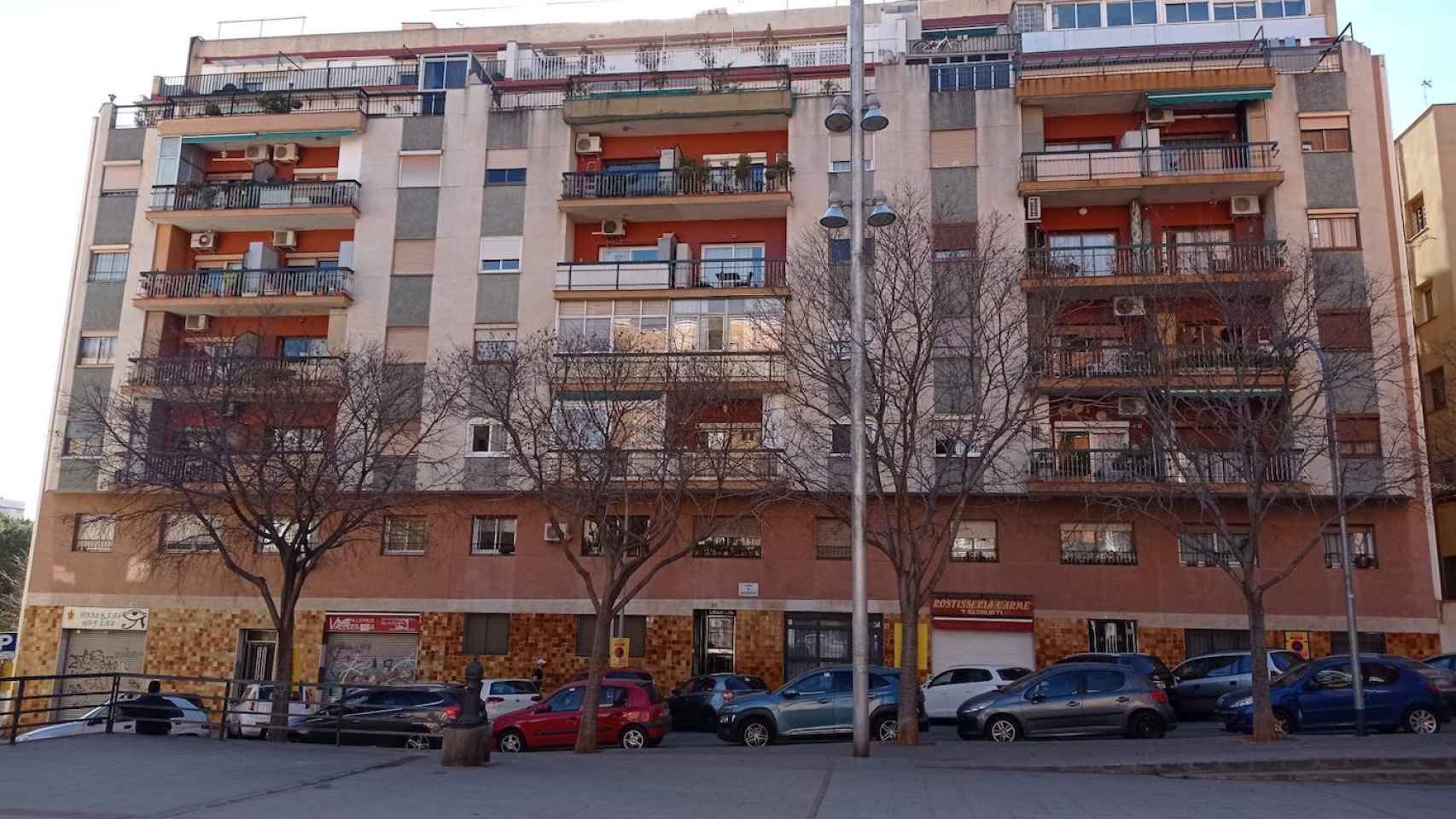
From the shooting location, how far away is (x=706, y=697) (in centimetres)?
2397

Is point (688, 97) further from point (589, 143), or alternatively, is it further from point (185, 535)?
point (185, 535)

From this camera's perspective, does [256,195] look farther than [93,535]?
Yes

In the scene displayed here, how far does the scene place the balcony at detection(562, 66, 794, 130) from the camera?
103 feet

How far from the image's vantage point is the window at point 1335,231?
94.4 feet

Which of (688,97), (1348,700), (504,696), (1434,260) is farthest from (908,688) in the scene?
(1434,260)

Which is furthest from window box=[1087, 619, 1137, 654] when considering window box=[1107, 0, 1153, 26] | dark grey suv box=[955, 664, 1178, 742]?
window box=[1107, 0, 1153, 26]

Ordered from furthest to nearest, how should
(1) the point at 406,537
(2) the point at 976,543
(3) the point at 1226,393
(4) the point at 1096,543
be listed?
(1) the point at 406,537, (2) the point at 976,543, (4) the point at 1096,543, (3) the point at 1226,393

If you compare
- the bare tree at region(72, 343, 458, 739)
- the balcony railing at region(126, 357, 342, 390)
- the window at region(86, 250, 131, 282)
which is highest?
the window at region(86, 250, 131, 282)

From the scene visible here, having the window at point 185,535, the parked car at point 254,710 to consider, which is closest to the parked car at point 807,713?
the parked car at point 254,710

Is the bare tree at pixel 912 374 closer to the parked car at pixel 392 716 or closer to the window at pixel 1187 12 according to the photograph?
the parked car at pixel 392 716

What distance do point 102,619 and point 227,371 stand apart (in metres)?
11.0

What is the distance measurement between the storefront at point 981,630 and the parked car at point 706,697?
5.82m

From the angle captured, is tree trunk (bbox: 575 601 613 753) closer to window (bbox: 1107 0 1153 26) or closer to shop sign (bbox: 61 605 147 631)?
shop sign (bbox: 61 605 147 631)

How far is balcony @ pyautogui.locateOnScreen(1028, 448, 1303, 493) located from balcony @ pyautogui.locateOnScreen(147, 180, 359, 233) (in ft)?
68.4
